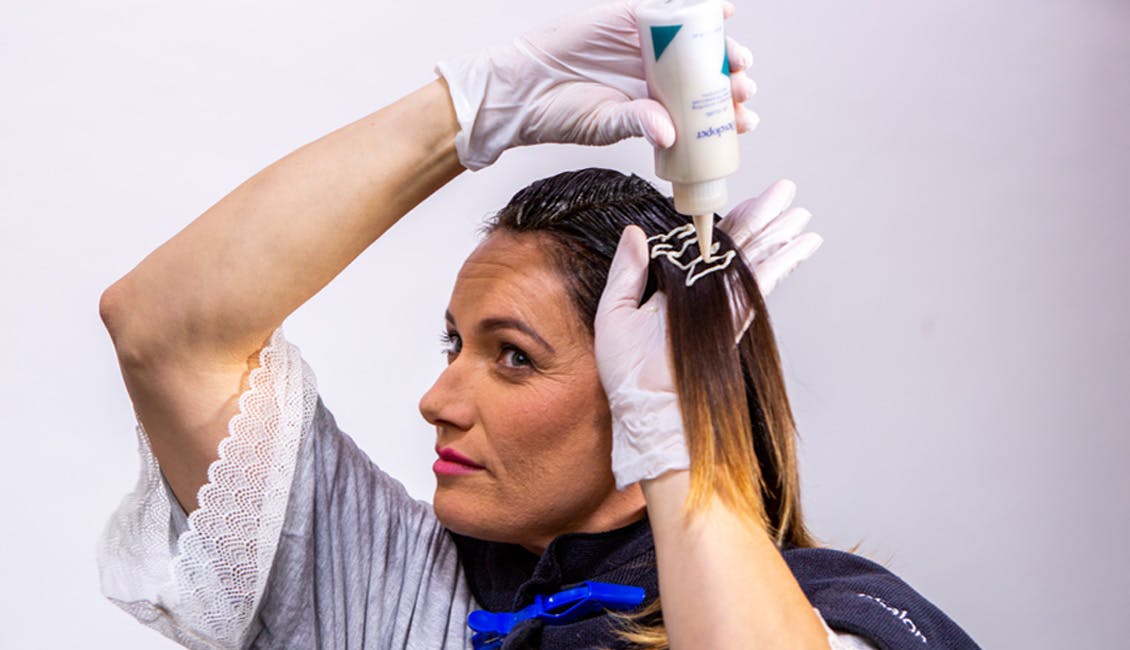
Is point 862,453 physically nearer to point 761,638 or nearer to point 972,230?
point 972,230

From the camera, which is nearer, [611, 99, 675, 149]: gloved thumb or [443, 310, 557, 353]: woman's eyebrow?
[611, 99, 675, 149]: gloved thumb

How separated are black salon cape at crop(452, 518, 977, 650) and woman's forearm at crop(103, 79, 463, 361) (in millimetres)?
378

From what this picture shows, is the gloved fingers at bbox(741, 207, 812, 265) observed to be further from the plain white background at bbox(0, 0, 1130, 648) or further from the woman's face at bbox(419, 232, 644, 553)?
the plain white background at bbox(0, 0, 1130, 648)

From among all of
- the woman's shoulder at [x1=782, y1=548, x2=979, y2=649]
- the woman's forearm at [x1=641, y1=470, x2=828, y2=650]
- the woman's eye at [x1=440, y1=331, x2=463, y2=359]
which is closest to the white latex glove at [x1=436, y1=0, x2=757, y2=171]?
the woman's eye at [x1=440, y1=331, x2=463, y2=359]

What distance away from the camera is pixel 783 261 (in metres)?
1.69

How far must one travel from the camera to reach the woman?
1.55m

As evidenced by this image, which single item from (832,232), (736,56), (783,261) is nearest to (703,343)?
(783,261)

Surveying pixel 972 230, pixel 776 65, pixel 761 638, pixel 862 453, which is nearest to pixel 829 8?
Answer: pixel 776 65

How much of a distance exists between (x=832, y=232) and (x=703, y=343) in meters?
1.19

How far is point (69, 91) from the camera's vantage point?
2469 millimetres

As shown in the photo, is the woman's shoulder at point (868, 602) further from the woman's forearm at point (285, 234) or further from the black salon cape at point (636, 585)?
the woman's forearm at point (285, 234)

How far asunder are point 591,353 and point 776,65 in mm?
1106

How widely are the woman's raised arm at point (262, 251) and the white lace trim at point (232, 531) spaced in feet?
0.14

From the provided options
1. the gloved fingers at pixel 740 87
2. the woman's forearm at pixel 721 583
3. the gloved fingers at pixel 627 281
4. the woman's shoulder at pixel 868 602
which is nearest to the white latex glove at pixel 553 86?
the gloved fingers at pixel 740 87
